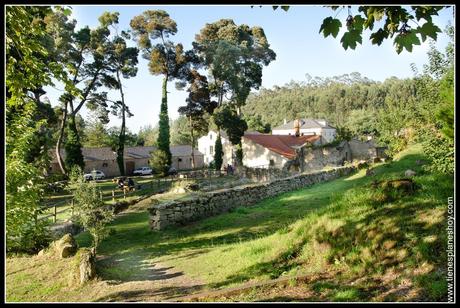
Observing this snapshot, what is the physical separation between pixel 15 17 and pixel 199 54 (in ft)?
118

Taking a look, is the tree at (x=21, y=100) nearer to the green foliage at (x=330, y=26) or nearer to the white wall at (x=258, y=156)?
the green foliage at (x=330, y=26)

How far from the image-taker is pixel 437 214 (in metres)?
7.29

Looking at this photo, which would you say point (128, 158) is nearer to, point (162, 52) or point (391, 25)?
point (162, 52)

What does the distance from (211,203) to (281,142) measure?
3101cm

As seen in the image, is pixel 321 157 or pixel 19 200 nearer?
pixel 19 200

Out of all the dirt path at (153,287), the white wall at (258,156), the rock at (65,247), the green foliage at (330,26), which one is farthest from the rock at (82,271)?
the white wall at (258,156)

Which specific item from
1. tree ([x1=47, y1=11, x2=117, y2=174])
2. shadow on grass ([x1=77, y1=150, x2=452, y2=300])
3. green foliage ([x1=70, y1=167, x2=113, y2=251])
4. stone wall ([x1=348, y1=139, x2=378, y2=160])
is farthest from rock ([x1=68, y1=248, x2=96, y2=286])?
stone wall ([x1=348, y1=139, x2=378, y2=160])

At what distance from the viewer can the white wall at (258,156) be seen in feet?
139

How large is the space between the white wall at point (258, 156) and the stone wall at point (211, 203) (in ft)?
53.1

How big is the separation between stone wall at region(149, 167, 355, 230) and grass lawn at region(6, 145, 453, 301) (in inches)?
118

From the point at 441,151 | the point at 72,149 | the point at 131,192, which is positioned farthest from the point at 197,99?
the point at 441,151

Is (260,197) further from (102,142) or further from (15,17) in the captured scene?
(102,142)

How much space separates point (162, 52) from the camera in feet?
128
